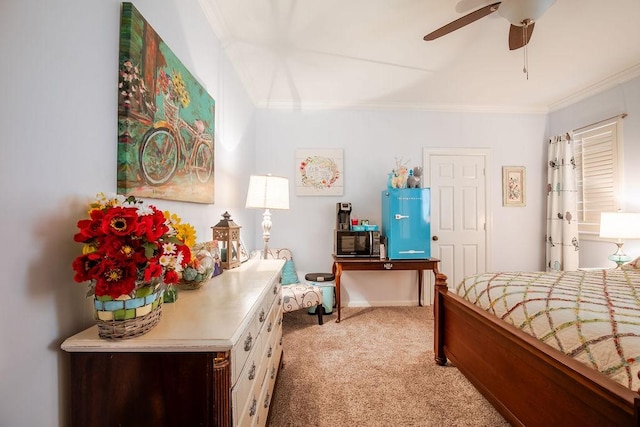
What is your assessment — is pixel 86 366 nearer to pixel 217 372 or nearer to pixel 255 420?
pixel 217 372

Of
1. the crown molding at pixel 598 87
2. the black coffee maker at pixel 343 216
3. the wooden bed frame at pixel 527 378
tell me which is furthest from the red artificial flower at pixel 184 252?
the crown molding at pixel 598 87

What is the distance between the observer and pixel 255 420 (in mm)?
1105

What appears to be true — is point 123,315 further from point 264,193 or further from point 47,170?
point 264,193

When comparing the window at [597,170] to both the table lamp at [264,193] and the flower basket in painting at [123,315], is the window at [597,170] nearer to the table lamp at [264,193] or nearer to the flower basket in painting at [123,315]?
the table lamp at [264,193]

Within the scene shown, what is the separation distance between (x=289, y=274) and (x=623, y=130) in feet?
12.5

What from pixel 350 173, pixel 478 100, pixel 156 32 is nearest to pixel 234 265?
pixel 156 32

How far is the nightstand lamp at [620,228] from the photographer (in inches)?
94.9

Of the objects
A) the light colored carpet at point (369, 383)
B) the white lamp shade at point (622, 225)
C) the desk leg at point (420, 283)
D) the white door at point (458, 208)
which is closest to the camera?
the light colored carpet at point (369, 383)

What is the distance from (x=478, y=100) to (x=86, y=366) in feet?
13.7

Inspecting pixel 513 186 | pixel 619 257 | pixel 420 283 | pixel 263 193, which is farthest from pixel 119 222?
pixel 513 186

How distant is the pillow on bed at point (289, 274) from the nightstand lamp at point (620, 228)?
10.2 feet

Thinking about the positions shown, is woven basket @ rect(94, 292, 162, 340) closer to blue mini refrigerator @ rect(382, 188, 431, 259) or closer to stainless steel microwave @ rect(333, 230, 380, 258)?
stainless steel microwave @ rect(333, 230, 380, 258)

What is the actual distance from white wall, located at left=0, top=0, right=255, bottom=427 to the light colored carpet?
48.0 inches

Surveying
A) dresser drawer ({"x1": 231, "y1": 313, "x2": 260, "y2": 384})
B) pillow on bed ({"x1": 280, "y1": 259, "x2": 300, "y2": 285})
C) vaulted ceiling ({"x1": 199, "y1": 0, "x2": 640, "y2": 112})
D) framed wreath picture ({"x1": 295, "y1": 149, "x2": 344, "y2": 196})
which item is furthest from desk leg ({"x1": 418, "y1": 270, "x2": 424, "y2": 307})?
dresser drawer ({"x1": 231, "y1": 313, "x2": 260, "y2": 384})
